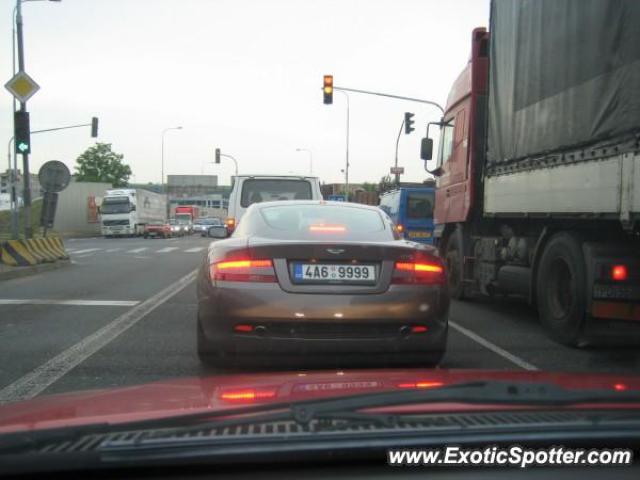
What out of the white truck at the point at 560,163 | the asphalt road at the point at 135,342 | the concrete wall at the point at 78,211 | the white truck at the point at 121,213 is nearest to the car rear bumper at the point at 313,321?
the asphalt road at the point at 135,342

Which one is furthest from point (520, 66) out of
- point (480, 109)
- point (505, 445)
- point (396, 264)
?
point (505, 445)

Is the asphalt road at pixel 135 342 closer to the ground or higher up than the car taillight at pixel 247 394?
closer to the ground

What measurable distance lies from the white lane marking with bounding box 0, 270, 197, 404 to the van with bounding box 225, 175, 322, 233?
16.1 feet

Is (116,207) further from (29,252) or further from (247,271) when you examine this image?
(247,271)

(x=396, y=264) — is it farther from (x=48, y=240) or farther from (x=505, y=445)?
(x=48, y=240)

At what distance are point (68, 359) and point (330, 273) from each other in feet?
8.61

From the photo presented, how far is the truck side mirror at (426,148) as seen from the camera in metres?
10.6

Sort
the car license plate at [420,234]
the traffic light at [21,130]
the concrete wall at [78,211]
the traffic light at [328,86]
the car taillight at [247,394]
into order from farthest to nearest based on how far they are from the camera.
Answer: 1. the concrete wall at [78,211]
2. the traffic light at [328,86]
3. the car license plate at [420,234]
4. the traffic light at [21,130]
5. the car taillight at [247,394]

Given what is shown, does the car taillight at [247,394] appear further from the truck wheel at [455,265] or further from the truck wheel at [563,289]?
the truck wheel at [455,265]

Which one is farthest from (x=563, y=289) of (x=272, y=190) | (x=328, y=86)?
(x=328, y=86)

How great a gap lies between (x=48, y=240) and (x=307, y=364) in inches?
575

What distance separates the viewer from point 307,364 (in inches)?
188

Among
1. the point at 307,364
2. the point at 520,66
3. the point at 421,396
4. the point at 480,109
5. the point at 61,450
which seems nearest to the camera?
the point at 61,450

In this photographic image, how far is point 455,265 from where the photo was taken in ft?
33.0
